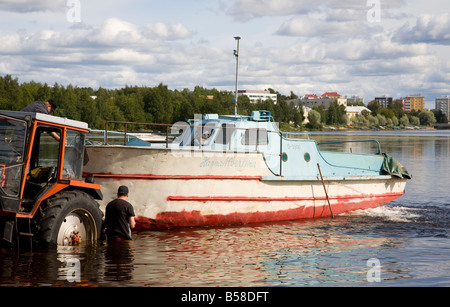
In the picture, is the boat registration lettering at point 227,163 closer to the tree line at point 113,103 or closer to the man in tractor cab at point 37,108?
the man in tractor cab at point 37,108

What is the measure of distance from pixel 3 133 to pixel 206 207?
5.68 metres

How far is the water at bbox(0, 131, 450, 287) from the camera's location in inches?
348

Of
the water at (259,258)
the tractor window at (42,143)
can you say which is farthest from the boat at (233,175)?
the tractor window at (42,143)

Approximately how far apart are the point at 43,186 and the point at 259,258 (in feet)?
14.2

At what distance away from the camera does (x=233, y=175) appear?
44.4 ft

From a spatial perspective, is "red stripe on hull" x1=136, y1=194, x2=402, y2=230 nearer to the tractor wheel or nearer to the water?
the water

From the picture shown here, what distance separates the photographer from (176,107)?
109 meters

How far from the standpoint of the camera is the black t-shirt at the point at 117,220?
10.6m

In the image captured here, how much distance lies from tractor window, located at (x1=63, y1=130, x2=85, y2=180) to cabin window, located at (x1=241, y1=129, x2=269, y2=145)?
17.6ft

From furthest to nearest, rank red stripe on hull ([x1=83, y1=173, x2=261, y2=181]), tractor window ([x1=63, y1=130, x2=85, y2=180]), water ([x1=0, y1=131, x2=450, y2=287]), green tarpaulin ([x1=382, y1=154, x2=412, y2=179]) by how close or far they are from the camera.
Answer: green tarpaulin ([x1=382, y1=154, x2=412, y2=179])
red stripe on hull ([x1=83, y1=173, x2=261, y2=181])
tractor window ([x1=63, y1=130, x2=85, y2=180])
water ([x1=0, y1=131, x2=450, y2=287])

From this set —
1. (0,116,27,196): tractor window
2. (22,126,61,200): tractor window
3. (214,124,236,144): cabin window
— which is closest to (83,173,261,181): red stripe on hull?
(214,124,236,144): cabin window

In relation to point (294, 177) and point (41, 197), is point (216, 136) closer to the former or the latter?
point (294, 177)

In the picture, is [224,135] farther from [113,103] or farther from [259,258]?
[113,103]
